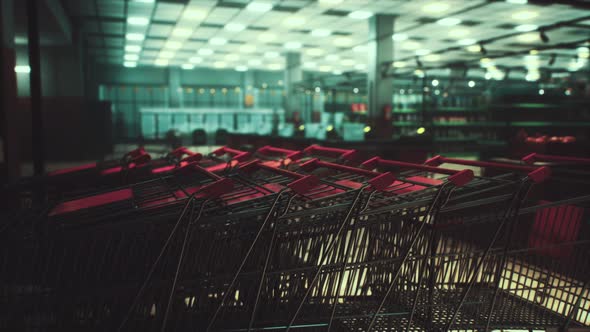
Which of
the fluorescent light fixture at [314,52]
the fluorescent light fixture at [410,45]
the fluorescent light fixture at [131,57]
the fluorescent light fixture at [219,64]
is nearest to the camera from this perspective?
the fluorescent light fixture at [410,45]

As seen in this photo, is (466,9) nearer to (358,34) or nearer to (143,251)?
(358,34)

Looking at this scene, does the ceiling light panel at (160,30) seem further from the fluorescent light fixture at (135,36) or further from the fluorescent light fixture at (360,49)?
the fluorescent light fixture at (360,49)

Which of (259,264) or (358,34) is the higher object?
(358,34)

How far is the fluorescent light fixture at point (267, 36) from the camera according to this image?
581 inches

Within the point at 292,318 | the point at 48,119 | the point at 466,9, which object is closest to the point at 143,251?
the point at 292,318

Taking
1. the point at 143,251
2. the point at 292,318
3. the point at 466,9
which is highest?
the point at 466,9

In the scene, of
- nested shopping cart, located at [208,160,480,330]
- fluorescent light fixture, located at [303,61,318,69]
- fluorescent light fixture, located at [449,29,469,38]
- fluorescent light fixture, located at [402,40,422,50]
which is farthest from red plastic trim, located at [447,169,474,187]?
fluorescent light fixture, located at [303,61,318,69]

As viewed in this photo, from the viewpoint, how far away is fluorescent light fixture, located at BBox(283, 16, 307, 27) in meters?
12.4

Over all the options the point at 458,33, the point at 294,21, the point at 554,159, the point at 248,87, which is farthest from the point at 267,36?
the point at 554,159

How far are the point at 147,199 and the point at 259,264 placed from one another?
1.86 feet

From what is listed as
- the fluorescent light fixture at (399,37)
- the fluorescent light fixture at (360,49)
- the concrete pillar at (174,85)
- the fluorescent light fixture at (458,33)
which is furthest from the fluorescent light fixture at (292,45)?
the concrete pillar at (174,85)

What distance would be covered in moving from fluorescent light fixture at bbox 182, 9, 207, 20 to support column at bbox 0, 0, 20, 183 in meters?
7.81

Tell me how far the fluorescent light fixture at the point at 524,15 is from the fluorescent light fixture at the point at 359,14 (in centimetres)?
337

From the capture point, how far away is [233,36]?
49.9 ft
